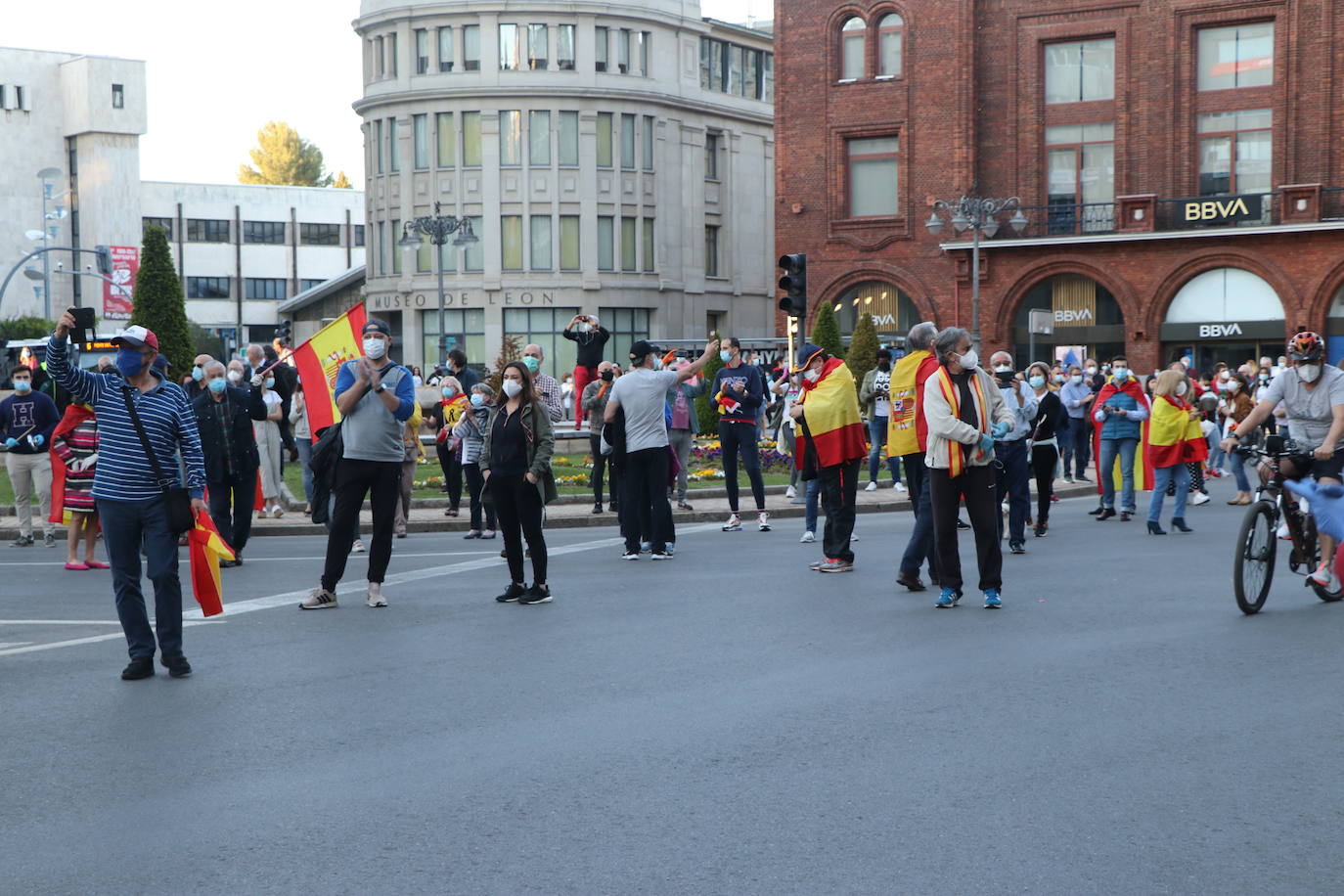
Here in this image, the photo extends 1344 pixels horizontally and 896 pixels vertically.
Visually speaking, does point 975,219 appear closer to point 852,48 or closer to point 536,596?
point 852,48

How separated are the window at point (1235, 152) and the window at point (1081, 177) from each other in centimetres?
246

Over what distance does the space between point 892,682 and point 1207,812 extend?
254 cm

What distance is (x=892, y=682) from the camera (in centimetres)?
796

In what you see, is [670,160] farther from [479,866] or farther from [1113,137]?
[479,866]

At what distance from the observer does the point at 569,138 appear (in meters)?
59.2

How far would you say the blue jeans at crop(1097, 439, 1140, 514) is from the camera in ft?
58.2

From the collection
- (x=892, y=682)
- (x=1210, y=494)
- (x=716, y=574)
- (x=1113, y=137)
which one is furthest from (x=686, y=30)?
(x=892, y=682)

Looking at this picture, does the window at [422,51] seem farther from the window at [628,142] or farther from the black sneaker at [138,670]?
the black sneaker at [138,670]

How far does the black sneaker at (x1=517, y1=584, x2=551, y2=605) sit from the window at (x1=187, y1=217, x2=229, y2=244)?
82.9 meters

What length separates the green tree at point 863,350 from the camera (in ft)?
106

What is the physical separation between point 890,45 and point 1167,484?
3168cm

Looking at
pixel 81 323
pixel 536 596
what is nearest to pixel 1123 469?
pixel 536 596

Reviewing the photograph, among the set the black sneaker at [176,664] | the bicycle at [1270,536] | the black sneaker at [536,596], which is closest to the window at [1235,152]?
the bicycle at [1270,536]

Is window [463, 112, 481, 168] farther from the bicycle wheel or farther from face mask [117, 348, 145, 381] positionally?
face mask [117, 348, 145, 381]
